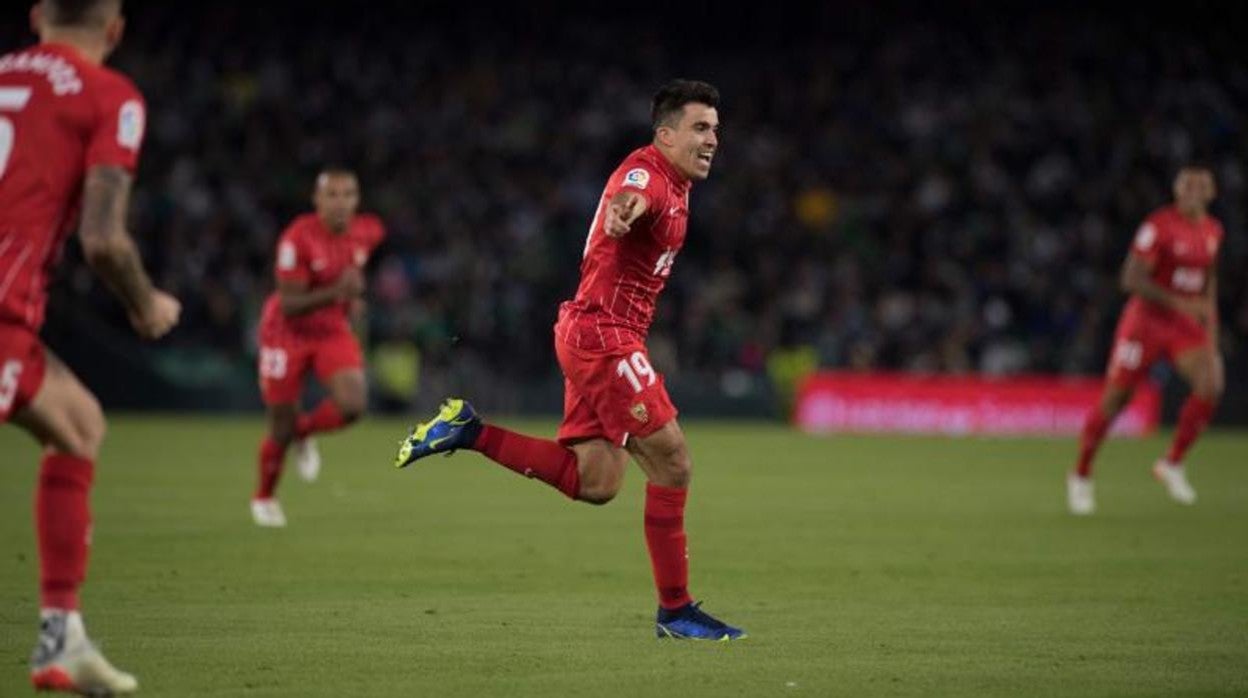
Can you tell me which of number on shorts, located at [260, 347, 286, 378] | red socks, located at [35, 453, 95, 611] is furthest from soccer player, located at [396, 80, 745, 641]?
number on shorts, located at [260, 347, 286, 378]

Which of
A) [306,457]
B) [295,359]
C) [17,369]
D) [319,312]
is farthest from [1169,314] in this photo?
[17,369]

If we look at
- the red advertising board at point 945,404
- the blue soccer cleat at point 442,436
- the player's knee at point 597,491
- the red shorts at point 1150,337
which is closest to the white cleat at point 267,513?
the blue soccer cleat at point 442,436

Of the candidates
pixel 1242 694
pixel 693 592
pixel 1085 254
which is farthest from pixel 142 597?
pixel 1085 254

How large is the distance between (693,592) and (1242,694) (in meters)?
3.85

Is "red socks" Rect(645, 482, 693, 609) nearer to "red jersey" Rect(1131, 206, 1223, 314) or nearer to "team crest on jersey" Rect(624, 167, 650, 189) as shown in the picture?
"team crest on jersey" Rect(624, 167, 650, 189)

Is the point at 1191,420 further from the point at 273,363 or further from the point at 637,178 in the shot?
the point at 637,178

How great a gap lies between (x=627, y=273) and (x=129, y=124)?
3.33 metres

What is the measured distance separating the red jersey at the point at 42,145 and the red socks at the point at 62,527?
0.51 m

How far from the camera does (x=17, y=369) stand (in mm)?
6500

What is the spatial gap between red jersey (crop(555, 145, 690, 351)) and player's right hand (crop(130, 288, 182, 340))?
9.36ft

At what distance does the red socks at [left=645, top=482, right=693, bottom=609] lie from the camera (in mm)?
9008

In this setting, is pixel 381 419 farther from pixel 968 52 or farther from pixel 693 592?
pixel 693 592

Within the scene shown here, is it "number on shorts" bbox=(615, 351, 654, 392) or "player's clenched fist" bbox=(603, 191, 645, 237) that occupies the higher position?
"player's clenched fist" bbox=(603, 191, 645, 237)

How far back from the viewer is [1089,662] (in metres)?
8.19
